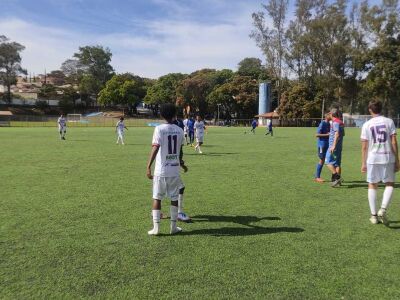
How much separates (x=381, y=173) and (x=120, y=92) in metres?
87.7

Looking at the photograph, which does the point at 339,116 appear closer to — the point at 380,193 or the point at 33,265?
the point at 380,193

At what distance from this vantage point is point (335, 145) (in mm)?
9453

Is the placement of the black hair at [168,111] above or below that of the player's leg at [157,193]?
above

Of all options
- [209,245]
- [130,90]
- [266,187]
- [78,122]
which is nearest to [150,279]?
[209,245]

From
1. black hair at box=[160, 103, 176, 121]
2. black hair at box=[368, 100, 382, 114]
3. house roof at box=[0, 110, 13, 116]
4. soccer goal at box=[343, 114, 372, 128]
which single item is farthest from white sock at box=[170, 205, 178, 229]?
house roof at box=[0, 110, 13, 116]

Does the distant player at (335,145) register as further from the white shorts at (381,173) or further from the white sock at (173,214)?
the white sock at (173,214)

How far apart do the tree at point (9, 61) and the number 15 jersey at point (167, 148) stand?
9415 cm

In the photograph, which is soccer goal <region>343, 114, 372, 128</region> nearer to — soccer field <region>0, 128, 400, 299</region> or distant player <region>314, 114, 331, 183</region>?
distant player <region>314, 114, 331, 183</region>

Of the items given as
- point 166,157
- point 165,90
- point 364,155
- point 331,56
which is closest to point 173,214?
point 166,157

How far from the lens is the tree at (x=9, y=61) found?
8731 centimetres

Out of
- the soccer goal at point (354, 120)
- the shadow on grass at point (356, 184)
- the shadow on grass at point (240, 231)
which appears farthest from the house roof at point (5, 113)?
the shadow on grass at point (240, 231)

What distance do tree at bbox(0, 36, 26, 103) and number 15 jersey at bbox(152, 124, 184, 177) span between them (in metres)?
94.1

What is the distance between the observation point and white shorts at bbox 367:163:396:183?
246 inches

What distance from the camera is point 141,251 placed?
5.09m
